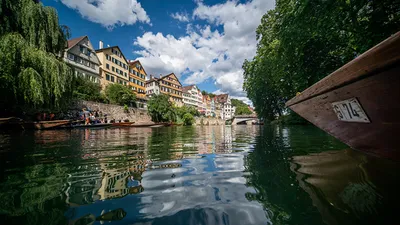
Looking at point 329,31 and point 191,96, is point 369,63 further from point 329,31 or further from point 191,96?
point 191,96

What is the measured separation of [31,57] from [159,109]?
20.7 meters

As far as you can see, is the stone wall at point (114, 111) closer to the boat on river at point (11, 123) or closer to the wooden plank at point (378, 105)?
the boat on river at point (11, 123)

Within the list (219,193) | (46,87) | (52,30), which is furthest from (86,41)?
(219,193)

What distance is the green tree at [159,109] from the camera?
29469 millimetres

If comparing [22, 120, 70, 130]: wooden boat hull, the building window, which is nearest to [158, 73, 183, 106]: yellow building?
the building window

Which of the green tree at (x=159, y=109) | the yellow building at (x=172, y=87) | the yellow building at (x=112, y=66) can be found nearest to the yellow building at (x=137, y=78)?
the yellow building at (x=112, y=66)

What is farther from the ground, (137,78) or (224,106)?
(137,78)

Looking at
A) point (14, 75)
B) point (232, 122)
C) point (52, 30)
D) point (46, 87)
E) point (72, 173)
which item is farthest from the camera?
point (232, 122)

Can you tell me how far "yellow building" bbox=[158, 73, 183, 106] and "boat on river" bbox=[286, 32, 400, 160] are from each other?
49944mm

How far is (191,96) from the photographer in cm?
6244

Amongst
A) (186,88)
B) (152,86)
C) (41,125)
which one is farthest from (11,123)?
(186,88)

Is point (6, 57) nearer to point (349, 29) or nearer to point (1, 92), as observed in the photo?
point (1, 92)

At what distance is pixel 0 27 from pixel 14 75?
287 cm

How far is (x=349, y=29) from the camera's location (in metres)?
6.16
